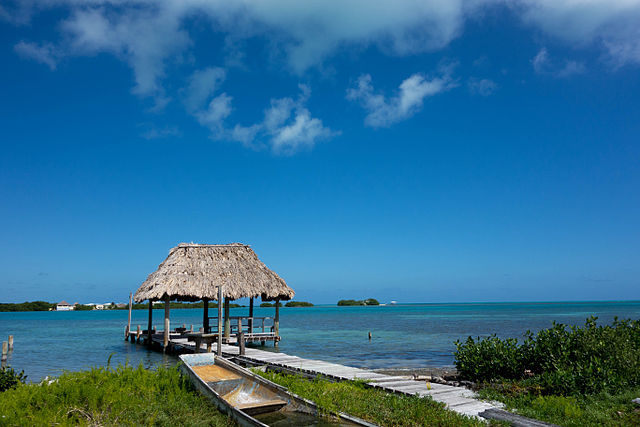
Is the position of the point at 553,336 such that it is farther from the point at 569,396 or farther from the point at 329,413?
the point at 329,413

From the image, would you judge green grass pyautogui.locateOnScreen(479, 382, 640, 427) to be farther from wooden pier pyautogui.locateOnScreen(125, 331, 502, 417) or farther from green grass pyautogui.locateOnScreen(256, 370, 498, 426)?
green grass pyautogui.locateOnScreen(256, 370, 498, 426)

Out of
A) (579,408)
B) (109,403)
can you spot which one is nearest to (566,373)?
(579,408)

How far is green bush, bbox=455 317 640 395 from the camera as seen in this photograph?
29.4 feet

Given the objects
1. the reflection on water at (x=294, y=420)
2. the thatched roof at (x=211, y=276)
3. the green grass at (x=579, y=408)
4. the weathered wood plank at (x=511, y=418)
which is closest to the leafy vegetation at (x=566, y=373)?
the green grass at (x=579, y=408)

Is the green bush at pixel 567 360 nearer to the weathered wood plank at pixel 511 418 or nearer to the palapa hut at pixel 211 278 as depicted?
the weathered wood plank at pixel 511 418

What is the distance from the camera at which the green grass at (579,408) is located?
7.02 meters

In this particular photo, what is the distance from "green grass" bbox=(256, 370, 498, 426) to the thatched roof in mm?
11115

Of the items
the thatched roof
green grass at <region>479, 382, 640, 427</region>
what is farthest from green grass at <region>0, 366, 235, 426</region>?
the thatched roof

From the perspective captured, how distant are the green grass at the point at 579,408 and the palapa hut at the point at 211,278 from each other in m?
13.6

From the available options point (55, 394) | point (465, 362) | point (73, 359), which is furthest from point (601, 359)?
point (73, 359)

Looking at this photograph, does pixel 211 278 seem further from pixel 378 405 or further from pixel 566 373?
pixel 566 373

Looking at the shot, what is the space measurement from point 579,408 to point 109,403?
7883 mm

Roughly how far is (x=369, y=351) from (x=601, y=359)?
13.9 meters

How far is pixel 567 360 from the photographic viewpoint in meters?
9.88
